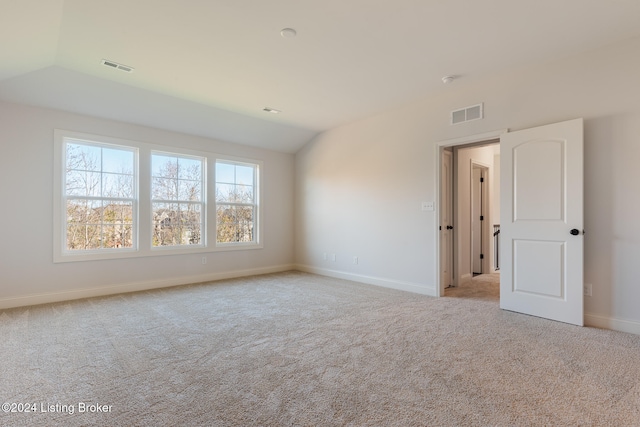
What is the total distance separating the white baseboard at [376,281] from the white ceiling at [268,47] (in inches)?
107

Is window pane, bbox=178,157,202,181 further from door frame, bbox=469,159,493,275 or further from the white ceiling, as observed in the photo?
door frame, bbox=469,159,493,275

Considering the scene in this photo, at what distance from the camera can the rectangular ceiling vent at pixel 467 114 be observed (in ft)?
13.1

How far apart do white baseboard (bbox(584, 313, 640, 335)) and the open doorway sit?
1.40 meters

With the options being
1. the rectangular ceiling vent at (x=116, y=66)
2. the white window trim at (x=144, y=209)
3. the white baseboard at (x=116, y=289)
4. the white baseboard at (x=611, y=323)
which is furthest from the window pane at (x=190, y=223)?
the white baseboard at (x=611, y=323)

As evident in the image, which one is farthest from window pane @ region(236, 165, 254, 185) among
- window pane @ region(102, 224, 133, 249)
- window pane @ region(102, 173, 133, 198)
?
window pane @ region(102, 224, 133, 249)

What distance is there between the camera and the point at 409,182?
4707mm

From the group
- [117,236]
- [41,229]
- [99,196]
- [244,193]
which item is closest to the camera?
[41,229]

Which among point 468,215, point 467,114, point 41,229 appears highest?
point 467,114

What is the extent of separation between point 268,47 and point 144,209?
3.25m

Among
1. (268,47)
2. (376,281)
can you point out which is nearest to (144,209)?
(268,47)

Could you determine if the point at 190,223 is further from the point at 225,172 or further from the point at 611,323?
the point at 611,323

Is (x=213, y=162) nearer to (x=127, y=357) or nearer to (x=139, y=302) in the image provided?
(x=139, y=302)

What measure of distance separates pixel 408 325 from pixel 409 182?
226 cm

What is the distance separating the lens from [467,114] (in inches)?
162
